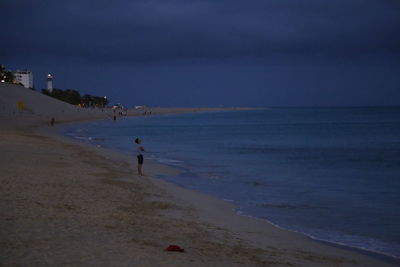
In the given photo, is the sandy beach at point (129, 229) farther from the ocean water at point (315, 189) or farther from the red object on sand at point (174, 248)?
the ocean water at point (315, 189)

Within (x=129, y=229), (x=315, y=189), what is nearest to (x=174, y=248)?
(x=129, y=229)

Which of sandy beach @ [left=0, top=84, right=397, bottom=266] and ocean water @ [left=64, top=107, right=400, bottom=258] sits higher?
sandy beach @ [left=0, top=84, right=397, bottom=266]

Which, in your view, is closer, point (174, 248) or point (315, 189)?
point (174, 248)

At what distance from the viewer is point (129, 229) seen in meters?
9.71

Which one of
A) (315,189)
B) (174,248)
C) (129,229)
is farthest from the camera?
(315,189)

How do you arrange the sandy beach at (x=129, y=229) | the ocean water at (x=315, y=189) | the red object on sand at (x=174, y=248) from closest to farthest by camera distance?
the sandy beach at (x=129, y=229), the red object on sand at (x=174, y=248), the ocean water at (x=315, y=189)

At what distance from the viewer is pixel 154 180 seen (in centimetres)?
1911

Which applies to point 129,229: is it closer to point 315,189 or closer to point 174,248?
point 174,248

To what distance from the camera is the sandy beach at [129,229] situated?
764 centimetres

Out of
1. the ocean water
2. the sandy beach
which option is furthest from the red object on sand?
the ocean water

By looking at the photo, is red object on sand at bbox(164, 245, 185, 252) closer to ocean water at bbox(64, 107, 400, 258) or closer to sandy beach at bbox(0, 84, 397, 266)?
sandy beach at bbox(0, 84, 397, 266)

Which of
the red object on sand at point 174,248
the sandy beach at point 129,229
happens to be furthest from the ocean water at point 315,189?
the red object on sand at point 174,248

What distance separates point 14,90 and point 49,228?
9920cm

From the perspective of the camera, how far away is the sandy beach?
764 cm
